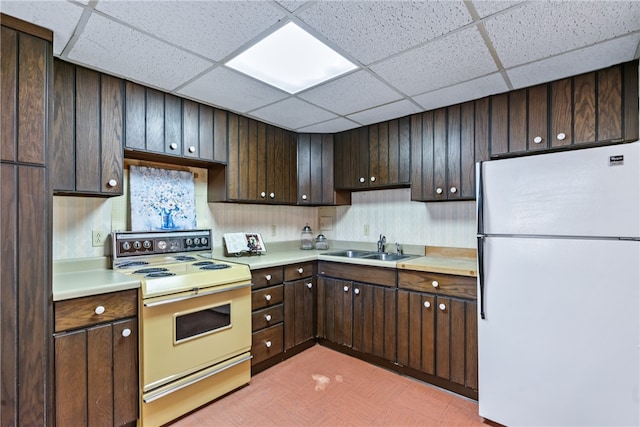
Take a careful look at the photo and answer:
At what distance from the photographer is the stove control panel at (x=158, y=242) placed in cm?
222

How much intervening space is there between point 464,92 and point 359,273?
64.4 inches

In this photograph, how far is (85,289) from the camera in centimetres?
159

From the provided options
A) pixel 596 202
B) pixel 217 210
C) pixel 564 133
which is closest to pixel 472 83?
pixel 564 133

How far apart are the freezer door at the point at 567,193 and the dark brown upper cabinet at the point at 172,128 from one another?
205 centimetres

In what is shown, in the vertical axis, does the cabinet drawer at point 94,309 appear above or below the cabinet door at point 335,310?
above

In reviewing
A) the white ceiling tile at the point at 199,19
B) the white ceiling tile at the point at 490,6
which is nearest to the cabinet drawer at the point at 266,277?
the white ceiling tile at the point at 199,19

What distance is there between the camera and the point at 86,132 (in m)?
1.91

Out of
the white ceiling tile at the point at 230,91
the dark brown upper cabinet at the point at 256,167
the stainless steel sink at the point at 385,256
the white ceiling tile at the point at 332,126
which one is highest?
the white ceiling tile at the point at 230,91

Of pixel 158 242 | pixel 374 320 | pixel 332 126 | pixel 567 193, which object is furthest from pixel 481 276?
pixel 158 242

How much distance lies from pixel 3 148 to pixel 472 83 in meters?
2.65

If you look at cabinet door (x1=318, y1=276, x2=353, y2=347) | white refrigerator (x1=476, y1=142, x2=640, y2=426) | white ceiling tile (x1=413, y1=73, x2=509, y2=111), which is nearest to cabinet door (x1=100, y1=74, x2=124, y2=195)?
cabinet door (x1=318, y1=276, x2=353, y2=347)

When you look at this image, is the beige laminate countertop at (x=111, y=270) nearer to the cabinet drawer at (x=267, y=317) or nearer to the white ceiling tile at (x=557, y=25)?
the cabinet drawer at (x=267, y=317)

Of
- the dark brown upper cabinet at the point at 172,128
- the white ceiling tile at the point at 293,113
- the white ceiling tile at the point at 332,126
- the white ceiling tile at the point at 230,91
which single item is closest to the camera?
the white ceiling tile at the point at 230,91

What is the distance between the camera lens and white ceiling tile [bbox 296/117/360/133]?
9.55 feet
